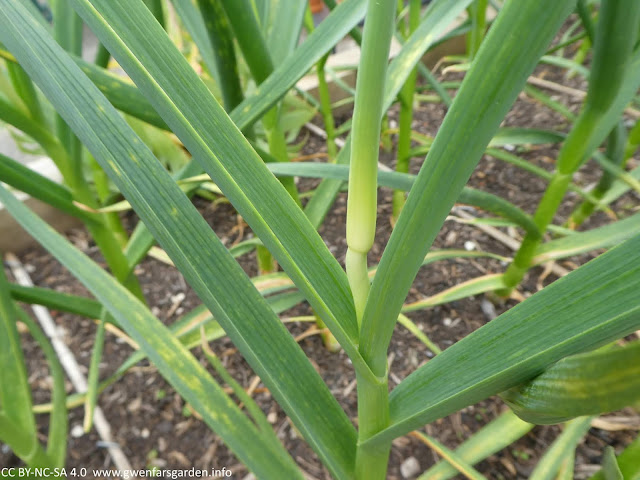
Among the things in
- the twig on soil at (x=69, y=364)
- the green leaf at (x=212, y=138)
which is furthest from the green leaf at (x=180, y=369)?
the twig on soil at (x=69, y=364)

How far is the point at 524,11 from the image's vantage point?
141mm

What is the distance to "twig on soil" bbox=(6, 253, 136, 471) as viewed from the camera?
647 millimetres

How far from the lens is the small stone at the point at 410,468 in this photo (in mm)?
592

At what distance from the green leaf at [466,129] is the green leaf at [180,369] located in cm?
17

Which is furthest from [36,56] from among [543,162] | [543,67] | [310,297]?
[543,67]

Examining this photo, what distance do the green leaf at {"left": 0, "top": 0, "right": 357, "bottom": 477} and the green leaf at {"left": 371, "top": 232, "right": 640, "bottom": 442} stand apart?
0.06 m

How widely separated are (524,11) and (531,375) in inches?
6.5

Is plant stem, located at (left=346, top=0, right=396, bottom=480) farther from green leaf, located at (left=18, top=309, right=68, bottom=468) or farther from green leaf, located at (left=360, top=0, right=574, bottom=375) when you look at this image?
green leaf, located at (left=18, top=309, right=68, bottom=468)

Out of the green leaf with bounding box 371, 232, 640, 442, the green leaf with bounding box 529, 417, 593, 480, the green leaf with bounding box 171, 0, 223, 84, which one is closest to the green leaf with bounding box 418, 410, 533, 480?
the green leaf with bounding box 529, 417, 593, 480

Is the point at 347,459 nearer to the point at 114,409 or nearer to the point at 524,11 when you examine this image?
the point at 524,11

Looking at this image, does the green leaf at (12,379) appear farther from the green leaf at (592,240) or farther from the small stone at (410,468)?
the green leaf at (592,240)

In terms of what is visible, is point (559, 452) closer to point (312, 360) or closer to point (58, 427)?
point (312, 360)

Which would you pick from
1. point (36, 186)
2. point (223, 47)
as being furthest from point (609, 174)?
point (36, 186)

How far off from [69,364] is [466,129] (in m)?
0.80
